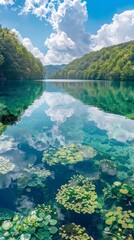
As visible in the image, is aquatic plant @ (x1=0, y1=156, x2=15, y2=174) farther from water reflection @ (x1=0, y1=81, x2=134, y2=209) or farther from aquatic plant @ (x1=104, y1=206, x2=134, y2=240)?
aquatic plant @ (x1=104, y1=206, x2=134, y2=240)

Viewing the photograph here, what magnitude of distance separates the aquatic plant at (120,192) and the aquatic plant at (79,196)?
0.46m

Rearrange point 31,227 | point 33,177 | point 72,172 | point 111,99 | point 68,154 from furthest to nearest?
1. point 111,99
2. point 68,154
3. point 72,172
4. point 33,177
5. point 31,227

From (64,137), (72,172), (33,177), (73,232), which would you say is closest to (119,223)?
(73,232)

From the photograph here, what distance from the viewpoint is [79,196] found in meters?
6.68

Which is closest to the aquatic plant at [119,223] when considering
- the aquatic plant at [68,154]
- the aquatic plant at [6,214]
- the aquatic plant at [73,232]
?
the aquatic plant at [73,232]

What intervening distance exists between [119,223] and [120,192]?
4.81 ft

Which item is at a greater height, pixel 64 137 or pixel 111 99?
pixel 111 99

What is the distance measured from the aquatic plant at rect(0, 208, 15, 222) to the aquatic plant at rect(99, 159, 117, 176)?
3.98 m

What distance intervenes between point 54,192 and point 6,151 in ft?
13.2

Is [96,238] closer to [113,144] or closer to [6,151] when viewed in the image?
[6,151]

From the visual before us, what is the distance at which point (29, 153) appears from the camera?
10.1 meters

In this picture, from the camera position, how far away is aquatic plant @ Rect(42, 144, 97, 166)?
938 cm

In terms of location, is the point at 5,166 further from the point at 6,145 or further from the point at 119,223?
the point at 119,223

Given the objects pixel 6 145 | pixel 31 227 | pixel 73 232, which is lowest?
pixel 73 232
